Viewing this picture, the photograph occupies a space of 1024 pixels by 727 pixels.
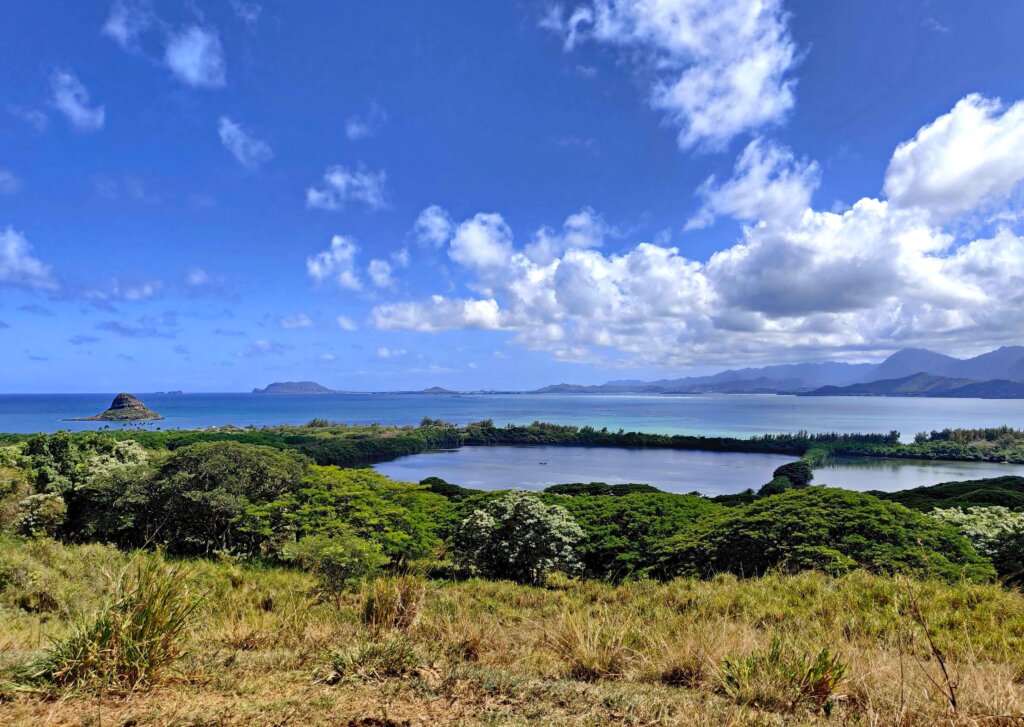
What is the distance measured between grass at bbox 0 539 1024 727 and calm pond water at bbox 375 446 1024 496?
1179 inches

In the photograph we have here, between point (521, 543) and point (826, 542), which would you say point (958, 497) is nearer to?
point (826, 542)

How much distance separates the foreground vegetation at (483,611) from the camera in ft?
8.61

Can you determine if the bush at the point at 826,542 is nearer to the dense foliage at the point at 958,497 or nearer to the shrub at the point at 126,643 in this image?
the shrub at the point at 126,643

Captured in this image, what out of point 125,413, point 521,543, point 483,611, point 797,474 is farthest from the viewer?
point 125,413

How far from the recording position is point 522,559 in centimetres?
1107

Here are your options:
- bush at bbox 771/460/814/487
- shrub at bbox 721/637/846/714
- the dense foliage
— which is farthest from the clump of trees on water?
bush at bbox 771/460/814/487

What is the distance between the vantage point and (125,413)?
117812mm

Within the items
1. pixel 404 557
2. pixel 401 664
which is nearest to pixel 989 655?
pixel 401 664

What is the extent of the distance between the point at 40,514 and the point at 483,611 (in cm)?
1323

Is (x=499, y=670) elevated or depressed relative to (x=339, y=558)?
elevated

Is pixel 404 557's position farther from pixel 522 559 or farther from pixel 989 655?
pixel 989 655

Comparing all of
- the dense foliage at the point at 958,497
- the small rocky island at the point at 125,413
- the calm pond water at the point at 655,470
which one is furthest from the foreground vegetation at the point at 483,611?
the small rocky island at the point at 125,413

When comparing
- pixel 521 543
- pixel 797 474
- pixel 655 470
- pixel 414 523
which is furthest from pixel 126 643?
pixel 797 474

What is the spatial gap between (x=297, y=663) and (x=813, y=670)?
314cm
